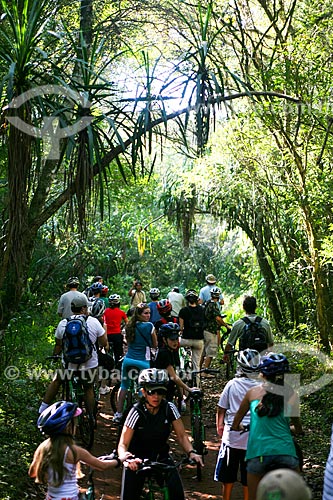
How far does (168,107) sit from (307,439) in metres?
4.75

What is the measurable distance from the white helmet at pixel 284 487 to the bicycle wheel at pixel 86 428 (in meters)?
6.44

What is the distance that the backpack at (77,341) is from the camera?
325 inches

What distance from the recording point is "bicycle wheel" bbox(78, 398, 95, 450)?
27.9ft

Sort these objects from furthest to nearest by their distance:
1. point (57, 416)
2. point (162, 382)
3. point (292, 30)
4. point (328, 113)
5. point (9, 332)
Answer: point (292, 30)
point (9, 332)
point (328, 113)
point (162, 382)
point (57, 416)

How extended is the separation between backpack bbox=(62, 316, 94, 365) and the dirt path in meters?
1.23

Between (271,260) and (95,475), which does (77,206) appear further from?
(271,260)

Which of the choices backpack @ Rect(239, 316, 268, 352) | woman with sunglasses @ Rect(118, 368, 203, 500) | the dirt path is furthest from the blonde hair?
backpack @ Rect(239, 316, 268, 352)

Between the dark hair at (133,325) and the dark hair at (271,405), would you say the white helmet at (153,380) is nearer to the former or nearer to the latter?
the dark hair at (271,405)

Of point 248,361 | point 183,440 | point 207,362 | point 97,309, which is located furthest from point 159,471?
point 207,362

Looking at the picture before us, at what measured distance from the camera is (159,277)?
34.5 m

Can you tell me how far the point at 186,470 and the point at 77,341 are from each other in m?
1.97

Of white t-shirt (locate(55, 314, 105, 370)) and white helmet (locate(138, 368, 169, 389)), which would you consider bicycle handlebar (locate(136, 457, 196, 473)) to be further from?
white t-shirt (locate(55, 314, 105, 370))

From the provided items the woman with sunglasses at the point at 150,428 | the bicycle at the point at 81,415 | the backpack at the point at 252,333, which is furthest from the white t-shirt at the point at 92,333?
the woman with sunglasses at the point at 150,428

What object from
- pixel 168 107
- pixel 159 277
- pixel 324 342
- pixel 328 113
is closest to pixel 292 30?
pixel 328 113
